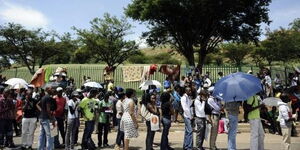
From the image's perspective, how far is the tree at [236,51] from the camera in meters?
61.5

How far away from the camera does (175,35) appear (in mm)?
33312

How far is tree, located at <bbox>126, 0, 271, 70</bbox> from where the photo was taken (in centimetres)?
3036

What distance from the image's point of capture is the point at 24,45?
44281mm

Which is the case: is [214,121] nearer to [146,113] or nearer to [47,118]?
[146,113]

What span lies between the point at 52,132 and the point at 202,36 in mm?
23722

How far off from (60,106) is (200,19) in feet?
68.7

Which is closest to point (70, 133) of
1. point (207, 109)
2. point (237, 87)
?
point (207, 109)

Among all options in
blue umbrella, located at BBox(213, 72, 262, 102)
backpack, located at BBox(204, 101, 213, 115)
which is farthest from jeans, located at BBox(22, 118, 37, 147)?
blue umbrella, located at BBox(213, 72, 262, 102)

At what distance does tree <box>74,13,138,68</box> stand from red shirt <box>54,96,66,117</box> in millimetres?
27152

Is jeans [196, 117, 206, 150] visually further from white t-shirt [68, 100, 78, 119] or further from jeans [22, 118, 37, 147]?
jeans [22, 118, 37, 147]

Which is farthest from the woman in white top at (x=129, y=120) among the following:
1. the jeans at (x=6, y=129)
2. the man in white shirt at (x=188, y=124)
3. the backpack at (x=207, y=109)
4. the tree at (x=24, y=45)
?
the tree at (x=24, y=45)

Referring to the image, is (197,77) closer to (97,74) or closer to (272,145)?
(272,145)

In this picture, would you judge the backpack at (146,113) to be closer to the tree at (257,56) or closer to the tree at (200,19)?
the tree at (200,19)

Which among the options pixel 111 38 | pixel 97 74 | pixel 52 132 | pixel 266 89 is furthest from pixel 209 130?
pixel 111 38
